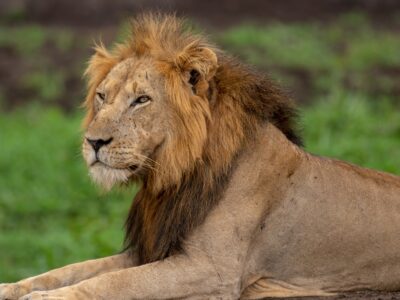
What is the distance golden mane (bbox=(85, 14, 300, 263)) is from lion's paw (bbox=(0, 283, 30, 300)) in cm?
54

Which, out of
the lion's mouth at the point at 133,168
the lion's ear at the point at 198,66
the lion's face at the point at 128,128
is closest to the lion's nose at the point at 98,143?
the lion's face at the point at 128,128

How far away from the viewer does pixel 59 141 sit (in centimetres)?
1173

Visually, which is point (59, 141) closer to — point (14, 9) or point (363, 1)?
point (14, 9)

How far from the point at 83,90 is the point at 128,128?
6762 millimetres

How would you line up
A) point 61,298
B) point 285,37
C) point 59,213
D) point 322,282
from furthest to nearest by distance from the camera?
point 285,37
point 59,213
point 322,282
point 61,298

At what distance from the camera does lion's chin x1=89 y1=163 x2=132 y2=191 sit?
16.1 ft

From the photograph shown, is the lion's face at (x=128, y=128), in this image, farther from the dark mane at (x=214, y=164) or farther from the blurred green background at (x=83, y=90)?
the blurred green background at (x=83, y=90)

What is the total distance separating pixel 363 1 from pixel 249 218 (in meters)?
13.6

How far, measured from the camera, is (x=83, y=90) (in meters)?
11.6

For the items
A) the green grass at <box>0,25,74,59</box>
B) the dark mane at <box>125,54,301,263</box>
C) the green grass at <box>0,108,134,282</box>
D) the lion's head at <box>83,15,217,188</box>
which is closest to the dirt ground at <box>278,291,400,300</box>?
the dark mane at <box>125,54,301,263</box>

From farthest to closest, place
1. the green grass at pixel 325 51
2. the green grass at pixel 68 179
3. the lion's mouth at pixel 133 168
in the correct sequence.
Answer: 1. the green grass at pixel 325 51
2. the green grass at pixel 68 179
3. the lion's mouth at pixel 133 168

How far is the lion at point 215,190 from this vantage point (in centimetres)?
492

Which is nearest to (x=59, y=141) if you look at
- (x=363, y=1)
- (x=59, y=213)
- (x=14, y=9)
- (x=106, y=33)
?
(x=59, y=213)

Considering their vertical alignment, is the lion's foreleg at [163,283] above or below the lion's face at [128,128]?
below
